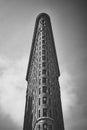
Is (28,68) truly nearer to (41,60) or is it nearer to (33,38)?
(33,38)

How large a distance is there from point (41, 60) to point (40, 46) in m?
11.6

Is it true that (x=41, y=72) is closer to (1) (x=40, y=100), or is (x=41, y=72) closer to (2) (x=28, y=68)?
(1) (x=40, y=100)

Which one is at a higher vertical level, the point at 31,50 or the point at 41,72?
the point at 31,50

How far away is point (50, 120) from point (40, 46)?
4100 cm

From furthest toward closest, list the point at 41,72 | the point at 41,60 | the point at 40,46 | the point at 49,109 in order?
the point at 40,46 → the point at 41,60 → the point at 41,72 → the point at 49,109

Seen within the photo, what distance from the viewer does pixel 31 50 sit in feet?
359

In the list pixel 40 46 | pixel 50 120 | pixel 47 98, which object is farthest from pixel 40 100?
pixel 40 46

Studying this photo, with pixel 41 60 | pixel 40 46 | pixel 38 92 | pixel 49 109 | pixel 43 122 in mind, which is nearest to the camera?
pixel 43 122

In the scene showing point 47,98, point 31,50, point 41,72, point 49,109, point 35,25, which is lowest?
point 49,109

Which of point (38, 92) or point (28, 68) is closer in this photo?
point (38, 92)

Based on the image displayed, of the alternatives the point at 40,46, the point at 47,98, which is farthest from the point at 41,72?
the point at 40,46

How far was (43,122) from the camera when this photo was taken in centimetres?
5581

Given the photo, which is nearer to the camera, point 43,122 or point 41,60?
point 43,122

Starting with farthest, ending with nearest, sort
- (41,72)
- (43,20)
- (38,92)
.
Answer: (43,20)
(41,72)
(38,92)
